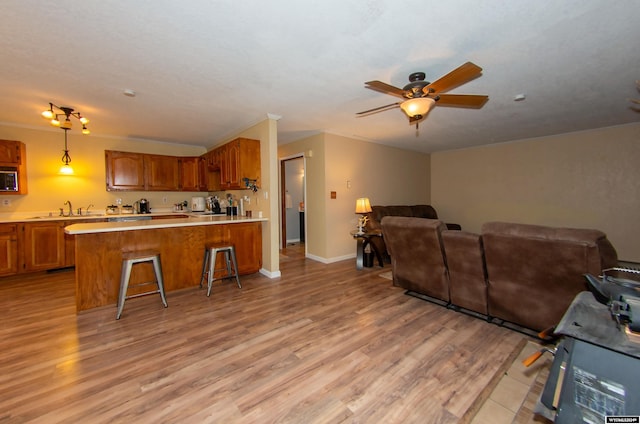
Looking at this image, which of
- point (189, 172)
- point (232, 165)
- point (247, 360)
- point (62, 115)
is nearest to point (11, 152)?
point (62, 115)

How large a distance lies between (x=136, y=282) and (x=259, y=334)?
1968 mm

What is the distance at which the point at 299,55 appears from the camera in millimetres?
2295

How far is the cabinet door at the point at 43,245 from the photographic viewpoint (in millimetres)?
4086

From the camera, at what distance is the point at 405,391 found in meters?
1.69

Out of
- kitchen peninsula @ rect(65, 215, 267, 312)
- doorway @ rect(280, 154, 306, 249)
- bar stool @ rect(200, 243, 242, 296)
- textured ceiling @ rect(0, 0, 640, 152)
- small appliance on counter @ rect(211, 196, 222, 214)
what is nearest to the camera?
textured ceiling @ rect(0, 0, 640, 152)

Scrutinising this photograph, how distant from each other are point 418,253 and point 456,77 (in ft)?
5.88

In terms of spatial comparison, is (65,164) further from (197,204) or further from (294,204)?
(294,204)

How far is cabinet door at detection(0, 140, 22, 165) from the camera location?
412 cm

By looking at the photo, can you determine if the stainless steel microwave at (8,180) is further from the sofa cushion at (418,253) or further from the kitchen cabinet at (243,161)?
the sofa cushion at (418,253)

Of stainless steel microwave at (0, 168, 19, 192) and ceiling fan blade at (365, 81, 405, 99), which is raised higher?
ceiling fan blade at (365, 81, 405, 99)

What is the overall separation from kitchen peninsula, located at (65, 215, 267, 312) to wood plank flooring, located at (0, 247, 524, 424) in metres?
0.27

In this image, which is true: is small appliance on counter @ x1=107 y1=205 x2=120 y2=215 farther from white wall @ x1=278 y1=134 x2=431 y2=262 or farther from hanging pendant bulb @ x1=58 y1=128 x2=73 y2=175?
white wall @ x1=278 y1=134 x2=431 y2=262

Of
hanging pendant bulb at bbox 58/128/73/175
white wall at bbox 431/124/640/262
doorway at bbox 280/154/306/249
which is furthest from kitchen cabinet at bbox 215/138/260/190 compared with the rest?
white wall at bbox 431/124/640/262

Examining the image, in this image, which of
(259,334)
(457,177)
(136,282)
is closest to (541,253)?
(259,334)
